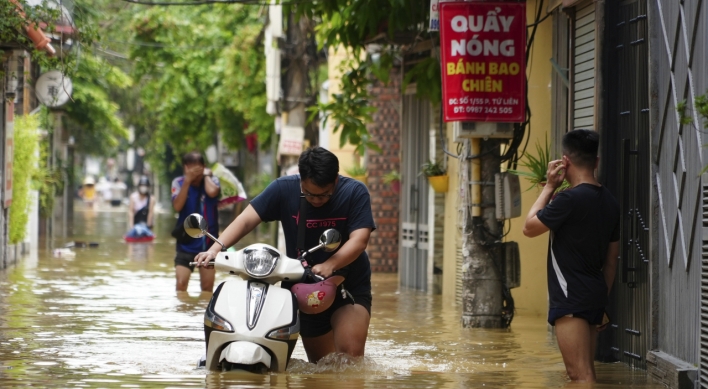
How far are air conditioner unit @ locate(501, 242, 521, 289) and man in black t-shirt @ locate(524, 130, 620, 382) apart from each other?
4469 millimetres

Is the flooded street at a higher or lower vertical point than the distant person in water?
lower

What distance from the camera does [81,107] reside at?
3038 centimetres

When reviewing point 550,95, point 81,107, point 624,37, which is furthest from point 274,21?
point 624,37

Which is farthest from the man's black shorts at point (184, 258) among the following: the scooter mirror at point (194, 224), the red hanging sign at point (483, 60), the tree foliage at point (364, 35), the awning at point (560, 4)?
the scooter mirror at point (194, 224)

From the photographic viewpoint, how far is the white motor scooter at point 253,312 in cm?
737

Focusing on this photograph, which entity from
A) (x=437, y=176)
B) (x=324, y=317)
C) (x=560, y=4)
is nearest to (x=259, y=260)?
(x=324, y=317)

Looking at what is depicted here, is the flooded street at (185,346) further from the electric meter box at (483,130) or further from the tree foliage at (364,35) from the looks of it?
the tree foliage at (364,35)

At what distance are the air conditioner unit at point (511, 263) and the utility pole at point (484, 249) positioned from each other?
0.27 feet

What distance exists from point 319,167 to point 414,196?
10.8 meters

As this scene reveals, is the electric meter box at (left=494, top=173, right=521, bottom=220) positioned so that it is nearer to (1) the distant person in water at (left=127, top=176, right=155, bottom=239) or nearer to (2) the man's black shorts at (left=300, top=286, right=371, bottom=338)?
(2) the man's black shorts at (left=300, top=286, right=371, bottom=338)

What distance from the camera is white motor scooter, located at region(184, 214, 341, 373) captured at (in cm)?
737

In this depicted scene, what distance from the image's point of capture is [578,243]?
7.60 meters

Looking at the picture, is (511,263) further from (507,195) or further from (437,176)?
(437,176)

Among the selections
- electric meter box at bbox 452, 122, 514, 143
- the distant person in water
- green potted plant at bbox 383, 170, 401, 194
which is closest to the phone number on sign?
electric meter box at bbox 452, 122, 514, 143
